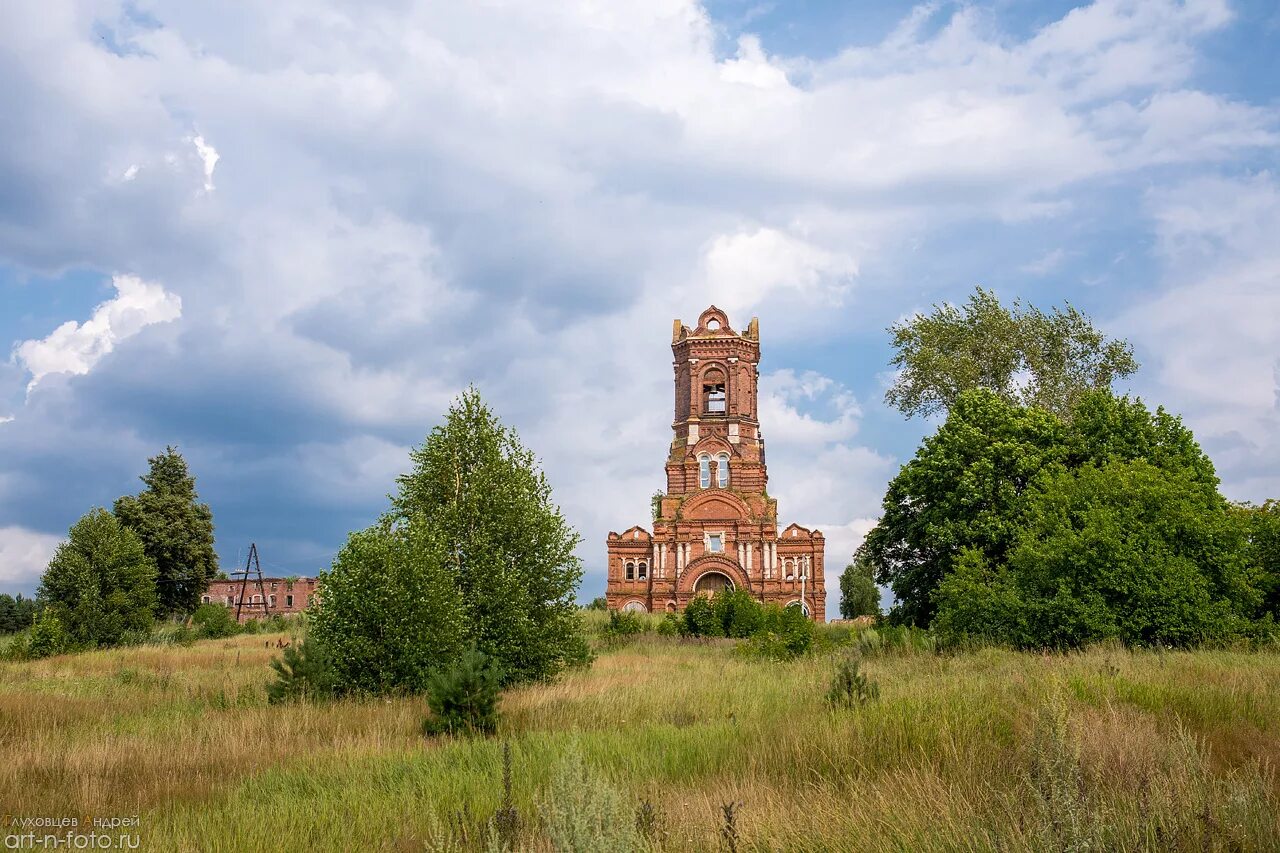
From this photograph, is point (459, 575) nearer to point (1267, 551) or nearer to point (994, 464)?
point (994, 464)

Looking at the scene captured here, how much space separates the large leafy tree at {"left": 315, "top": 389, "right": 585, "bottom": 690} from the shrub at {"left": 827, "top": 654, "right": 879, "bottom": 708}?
22.6 ft

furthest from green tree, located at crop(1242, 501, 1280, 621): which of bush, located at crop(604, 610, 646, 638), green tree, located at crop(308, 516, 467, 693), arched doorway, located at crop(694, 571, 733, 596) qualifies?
arched doorway, located at crop(694, 571, 733, 596)

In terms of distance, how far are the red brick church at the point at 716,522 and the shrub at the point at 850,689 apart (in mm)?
42319

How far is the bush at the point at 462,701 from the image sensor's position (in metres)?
11.2

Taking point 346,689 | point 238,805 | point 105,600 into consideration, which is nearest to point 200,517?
point 105,600

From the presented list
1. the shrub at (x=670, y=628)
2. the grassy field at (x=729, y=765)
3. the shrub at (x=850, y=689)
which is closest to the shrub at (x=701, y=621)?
the shrub at (x=670, y=628)

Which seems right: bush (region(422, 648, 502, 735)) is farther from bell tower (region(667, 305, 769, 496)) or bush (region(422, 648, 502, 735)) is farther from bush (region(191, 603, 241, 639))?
bell tower (region(667, 305, 769, 496))

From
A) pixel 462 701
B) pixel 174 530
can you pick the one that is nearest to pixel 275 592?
pixel 174 530

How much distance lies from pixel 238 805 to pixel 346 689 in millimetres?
8414

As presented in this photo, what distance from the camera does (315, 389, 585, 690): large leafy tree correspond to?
15.7 m

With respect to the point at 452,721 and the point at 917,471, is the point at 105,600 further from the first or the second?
the point at 917,471

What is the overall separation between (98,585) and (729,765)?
32.9 metres

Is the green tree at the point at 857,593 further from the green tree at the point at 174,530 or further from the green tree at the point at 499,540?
the green tree at the point at 499,540

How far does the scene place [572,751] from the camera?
19.6 ft
